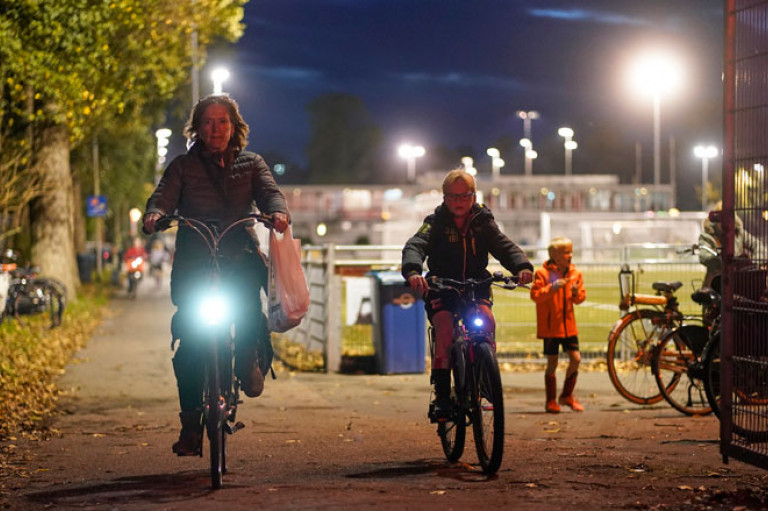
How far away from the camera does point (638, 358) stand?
1081 cm

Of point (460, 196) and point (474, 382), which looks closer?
point (474, 382)

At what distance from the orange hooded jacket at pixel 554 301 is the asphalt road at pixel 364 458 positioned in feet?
2.45

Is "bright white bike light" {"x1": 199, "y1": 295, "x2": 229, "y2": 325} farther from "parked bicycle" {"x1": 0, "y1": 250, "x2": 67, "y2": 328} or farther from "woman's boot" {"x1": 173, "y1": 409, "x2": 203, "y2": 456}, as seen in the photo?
"parked bicycle" {"x1": 0, "y1": 250, "x2": 67, "y2": 328}

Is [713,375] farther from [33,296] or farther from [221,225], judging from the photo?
[33,296]

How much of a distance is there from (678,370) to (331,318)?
16.4 feet

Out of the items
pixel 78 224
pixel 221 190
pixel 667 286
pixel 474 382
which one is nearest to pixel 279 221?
pixel 221 190

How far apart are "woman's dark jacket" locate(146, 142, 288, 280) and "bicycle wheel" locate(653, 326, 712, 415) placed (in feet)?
14.6

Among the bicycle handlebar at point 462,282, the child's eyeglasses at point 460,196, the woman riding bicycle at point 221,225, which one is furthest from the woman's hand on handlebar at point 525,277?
the woman riding bicycle at point 221,225

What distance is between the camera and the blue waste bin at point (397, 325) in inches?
557

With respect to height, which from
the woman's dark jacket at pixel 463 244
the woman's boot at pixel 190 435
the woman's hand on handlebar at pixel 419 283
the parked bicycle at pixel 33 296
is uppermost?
the woman's dark jacket at pixel 463 244

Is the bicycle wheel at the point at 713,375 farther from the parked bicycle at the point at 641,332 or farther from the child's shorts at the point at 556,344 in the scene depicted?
the child's shorts at the point at 556,344

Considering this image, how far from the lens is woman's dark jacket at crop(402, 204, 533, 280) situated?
311 inches

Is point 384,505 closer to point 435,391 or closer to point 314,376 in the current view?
point 435,391

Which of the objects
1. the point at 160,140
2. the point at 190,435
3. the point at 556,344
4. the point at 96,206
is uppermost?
the point at 160,140
